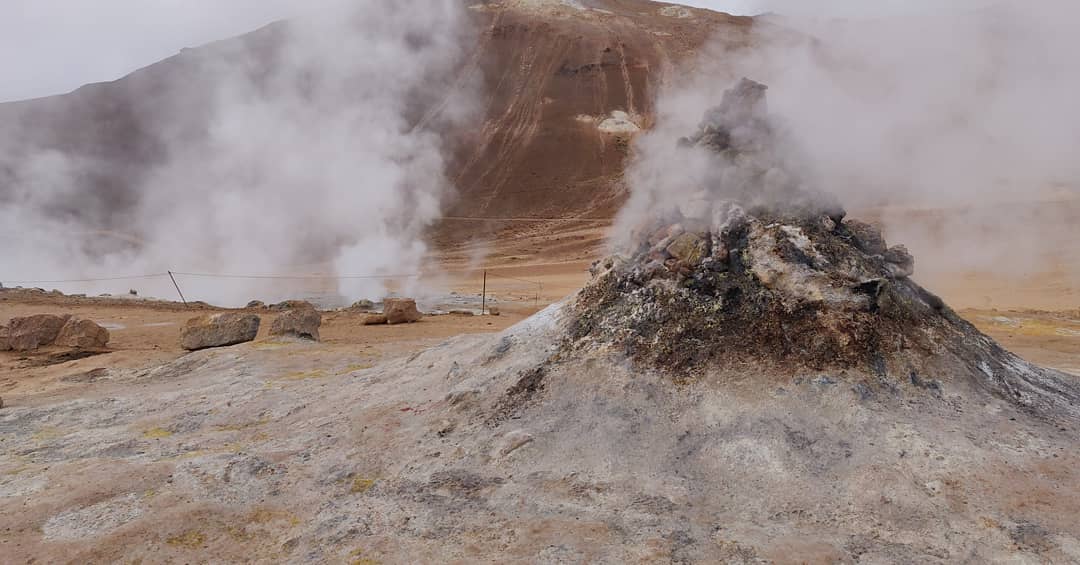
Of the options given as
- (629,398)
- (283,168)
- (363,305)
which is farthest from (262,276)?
(629,398)

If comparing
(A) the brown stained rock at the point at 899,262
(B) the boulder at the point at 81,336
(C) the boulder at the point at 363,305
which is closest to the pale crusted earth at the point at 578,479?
(A) the brown stained rock at the point at 899,262

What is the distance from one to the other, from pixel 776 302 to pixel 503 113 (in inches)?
1380

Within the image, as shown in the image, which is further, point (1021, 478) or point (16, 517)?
point (16, 517)

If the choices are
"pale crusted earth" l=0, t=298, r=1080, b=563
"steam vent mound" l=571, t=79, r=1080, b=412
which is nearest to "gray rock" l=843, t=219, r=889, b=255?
"steam vent mound" l=571, t=79, r=1080, b=412

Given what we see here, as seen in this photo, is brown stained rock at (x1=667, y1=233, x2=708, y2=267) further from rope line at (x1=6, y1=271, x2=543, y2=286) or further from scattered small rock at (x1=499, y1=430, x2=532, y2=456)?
rope line at (x1=6, y1=271, x2=543, y2=286)

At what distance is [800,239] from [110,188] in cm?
3933

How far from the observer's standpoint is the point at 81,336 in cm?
1019

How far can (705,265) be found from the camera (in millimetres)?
4895

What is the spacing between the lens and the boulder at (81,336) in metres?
10.2

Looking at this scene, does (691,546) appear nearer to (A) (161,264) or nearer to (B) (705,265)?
(B) (705,265)

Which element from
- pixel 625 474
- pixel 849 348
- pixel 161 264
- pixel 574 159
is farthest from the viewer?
pixel 574 159

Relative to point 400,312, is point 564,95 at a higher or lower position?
higher

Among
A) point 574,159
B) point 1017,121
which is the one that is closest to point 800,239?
point 1017,121

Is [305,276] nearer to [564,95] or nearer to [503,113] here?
[503,113]
